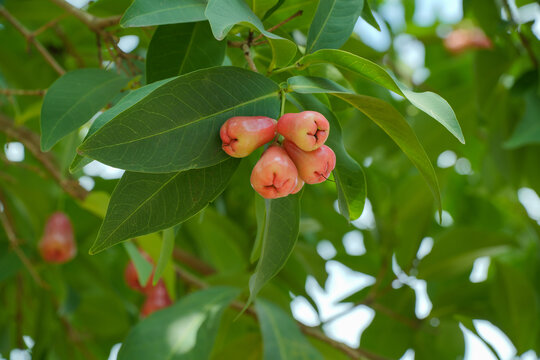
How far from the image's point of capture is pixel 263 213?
83 cm

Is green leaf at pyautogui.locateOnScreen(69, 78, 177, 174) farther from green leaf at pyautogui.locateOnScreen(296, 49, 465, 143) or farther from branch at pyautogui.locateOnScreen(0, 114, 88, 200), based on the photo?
branch at pyautogui.locateOnScreen(0, 114, 88, 200)

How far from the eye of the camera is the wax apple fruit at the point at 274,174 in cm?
68

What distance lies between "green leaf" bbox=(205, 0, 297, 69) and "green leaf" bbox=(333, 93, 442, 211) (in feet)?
0.36

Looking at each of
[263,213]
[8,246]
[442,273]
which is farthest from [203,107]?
[442,273]

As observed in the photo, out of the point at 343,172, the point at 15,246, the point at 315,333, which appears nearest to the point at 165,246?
the point at 343,172

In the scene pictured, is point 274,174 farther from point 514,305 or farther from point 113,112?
point 514,305

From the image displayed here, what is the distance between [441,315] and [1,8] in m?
1.44

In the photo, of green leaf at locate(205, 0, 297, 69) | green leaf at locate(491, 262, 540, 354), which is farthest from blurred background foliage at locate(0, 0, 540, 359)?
green leaf at locate(205, 0, 297, 69)

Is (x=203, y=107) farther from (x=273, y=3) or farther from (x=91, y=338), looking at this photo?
(x=91, y=338)

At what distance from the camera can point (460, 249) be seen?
5.91 ft

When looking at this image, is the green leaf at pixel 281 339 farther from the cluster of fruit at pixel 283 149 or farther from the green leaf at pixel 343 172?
the cluster of fruit at pixel 283 149

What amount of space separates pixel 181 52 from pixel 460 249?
3.96 ft

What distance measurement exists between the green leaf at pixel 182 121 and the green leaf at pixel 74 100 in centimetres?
23

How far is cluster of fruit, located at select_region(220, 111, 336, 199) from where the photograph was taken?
0.68 m
